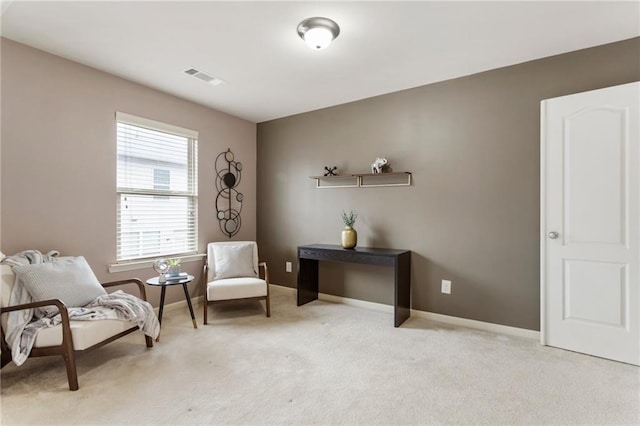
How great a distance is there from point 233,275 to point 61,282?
1610 mm

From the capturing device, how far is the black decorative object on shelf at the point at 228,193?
4.33 metres

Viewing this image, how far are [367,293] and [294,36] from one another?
276 centimetres

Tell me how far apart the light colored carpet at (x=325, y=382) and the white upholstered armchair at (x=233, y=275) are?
1.31 ft

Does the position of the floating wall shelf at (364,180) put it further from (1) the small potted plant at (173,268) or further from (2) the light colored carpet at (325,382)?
(1) the small potted plant at (173,268)

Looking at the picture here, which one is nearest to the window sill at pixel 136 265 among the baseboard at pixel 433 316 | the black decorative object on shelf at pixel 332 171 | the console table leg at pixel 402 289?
the baseboard at pixel 433 316

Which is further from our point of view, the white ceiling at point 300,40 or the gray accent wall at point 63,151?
the gray accent wall at point 63,151

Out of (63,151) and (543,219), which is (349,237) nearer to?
(543,219)

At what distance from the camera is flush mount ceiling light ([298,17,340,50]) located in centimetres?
226

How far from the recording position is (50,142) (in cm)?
277

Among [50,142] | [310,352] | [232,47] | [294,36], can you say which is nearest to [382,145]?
[294,36]

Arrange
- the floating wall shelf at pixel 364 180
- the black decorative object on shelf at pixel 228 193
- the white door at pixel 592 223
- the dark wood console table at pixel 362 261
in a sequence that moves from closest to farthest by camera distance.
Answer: the white door at pixel 592 223 < the dark wood console table at pixel 362 261 < the floating wall shelf at pixel 364 180 < the black decorative object on shelf at pixel 228 193

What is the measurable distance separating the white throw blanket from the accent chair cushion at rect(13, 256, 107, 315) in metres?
0.07

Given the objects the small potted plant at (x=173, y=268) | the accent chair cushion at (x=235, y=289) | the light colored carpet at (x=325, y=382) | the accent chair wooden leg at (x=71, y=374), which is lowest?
the light colored carpet at (x=325, y=382)

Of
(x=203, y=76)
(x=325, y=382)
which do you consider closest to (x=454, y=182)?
(x=325, y=382)
